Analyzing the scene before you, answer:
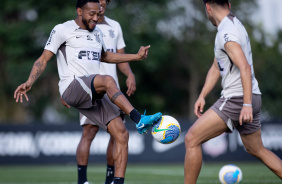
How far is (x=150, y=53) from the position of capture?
106ft

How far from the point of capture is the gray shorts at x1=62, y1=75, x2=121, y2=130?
6.86 m

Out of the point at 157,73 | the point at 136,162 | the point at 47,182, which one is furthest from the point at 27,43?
the point at 47,182

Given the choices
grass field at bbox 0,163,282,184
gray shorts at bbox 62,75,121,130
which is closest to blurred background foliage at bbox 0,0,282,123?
grass field at bbox 0,163,282,184

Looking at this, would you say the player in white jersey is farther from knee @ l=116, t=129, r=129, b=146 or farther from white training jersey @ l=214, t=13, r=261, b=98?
white training jersey @ l=214, t=13, r=261, b=98

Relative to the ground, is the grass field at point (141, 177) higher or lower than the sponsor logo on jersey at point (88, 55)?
lower

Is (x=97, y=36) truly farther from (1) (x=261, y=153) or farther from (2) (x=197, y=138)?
(1) (x=261, y=153)

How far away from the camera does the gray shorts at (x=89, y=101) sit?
6863 mm

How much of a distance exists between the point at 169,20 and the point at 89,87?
29.3 m

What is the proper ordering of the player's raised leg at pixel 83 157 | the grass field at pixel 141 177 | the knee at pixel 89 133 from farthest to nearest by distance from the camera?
the grass field at pixel 141 177 < the knee at pixel 89 133 < the player's raised leg at pixel 83 157

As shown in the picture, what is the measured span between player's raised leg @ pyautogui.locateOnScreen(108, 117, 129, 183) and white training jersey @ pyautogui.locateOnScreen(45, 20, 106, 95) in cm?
85

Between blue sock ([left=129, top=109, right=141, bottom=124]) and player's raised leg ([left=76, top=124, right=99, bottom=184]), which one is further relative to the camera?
player's raised leg ([left=76, top=124, right=99, bottom=184])

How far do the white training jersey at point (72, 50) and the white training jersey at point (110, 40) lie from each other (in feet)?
3.73

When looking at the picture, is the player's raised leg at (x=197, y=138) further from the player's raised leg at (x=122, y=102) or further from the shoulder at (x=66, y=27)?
the shoulder at (x=66, y=27)

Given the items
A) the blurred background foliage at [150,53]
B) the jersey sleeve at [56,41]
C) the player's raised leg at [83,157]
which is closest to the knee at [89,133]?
the player's raised leg at [83,157]
